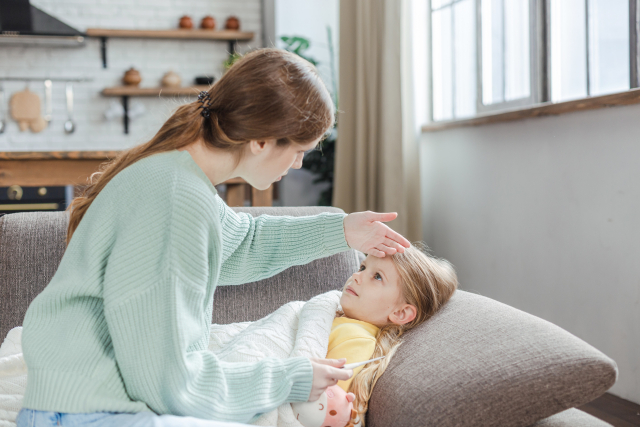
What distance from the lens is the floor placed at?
184 centimetres

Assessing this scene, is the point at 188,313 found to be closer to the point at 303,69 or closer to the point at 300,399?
the point at 300,399

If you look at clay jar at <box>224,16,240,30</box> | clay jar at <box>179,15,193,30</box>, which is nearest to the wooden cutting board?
clay jar at <box>179,15,193,30</box>

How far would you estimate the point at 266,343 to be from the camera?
1222mm

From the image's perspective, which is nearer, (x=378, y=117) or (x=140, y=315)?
(x=140, y=315)

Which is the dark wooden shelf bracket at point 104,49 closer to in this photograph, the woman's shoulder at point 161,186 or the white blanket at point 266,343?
the white blanket at point 266,343

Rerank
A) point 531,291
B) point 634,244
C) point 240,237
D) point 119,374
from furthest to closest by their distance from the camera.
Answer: point 531,291 < point 634,244 < point 240,237 < point 119,374

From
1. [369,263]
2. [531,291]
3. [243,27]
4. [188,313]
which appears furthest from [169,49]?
[188,313]

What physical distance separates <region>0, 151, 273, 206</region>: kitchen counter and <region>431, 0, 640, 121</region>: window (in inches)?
49.2

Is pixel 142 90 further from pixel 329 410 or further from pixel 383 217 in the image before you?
pixel 329 410

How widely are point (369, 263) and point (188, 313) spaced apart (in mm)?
561

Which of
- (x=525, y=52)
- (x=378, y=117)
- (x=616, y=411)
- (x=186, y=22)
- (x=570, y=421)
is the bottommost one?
(x=616, y=411)

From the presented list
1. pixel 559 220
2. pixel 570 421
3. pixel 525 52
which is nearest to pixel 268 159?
pixel 570 421

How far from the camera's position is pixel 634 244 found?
1884 millimetres

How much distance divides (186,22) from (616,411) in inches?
159
